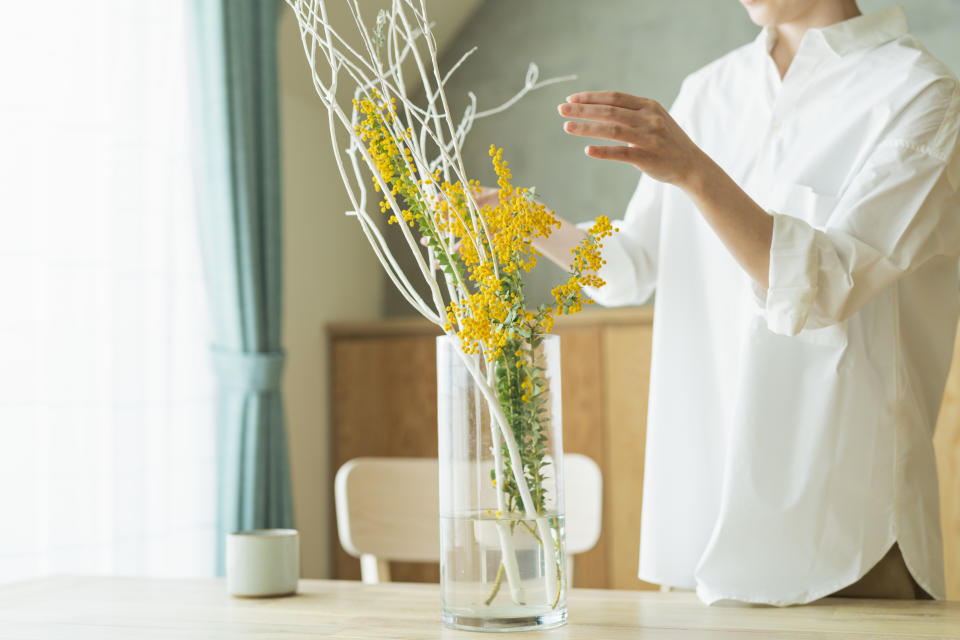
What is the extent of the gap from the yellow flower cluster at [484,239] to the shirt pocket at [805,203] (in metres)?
0.36

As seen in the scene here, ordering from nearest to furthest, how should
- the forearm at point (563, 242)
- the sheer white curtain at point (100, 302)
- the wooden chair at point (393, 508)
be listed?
the forearm at point (563, 242) → the wooden chair at point (393, 508) → the sheer white curtain at point (100, 302)

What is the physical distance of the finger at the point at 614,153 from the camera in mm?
885

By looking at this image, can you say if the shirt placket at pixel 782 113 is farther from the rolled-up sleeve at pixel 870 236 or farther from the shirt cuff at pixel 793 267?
the shirt cuff at pixel 793 267

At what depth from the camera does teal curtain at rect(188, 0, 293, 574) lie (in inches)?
95.7

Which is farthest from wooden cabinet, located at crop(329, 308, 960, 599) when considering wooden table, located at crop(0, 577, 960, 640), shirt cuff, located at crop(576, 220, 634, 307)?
wooden table, located at crop(0, 577, 960, 640)

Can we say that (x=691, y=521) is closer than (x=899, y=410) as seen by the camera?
No

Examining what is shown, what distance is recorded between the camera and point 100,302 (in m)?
2.14

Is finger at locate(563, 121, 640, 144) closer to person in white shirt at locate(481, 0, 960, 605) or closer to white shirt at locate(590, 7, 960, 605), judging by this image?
person in white shirt at locate(481, 0, 960, 605)

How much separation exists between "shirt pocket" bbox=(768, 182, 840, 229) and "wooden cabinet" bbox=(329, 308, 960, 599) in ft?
4.67

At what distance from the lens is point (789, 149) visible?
4.07ft

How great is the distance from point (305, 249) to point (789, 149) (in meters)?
2.08

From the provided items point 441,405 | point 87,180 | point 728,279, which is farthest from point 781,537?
point 87,180

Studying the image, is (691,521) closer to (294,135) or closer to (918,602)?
(918,602)

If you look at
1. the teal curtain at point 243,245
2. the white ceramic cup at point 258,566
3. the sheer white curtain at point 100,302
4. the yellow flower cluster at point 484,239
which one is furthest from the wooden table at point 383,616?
the teal curtain at point 243,245
